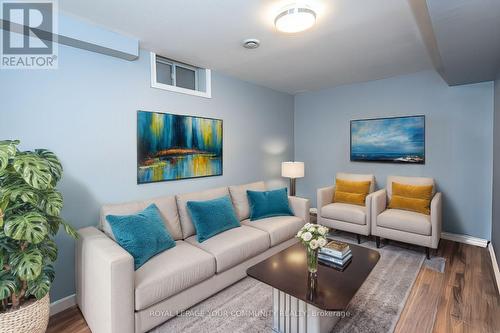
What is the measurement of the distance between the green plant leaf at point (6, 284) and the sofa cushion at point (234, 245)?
126cm

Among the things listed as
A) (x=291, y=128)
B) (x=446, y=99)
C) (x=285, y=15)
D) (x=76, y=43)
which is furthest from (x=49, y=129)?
(x=446, y=99)

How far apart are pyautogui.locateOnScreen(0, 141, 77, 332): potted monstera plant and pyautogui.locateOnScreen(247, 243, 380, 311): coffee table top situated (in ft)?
4.45

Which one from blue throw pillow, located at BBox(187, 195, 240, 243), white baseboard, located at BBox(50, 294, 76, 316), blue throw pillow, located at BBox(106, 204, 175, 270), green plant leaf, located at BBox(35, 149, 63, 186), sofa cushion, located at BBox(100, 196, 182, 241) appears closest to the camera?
green plant leaf, located at BBox(35, 149, 63, 186)

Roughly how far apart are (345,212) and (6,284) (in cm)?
339

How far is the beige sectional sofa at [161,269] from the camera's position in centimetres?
161

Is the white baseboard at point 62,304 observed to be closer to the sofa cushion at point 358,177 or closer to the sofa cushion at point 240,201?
the sofa cushion at point 240,201

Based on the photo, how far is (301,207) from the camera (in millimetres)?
3279

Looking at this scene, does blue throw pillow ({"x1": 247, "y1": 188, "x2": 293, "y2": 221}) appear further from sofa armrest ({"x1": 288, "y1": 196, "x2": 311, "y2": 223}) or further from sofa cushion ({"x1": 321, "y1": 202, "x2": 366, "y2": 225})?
sofa cushion ({"x1": 321, "y1": 202, "x2": 366, "y2": 225})

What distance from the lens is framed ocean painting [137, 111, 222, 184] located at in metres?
2.63

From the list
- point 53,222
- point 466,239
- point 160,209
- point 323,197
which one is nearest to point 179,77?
point 160,209

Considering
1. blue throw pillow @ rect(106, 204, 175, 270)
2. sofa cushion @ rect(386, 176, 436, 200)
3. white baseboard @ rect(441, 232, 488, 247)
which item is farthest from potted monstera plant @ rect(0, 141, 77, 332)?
white baseboard @ rect(441, 232, 488, 247)

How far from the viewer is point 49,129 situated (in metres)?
2.03

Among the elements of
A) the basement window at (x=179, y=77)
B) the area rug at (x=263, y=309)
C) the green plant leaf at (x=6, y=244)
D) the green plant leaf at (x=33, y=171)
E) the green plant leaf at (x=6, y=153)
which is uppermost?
the basement window at (x=179, y=77)

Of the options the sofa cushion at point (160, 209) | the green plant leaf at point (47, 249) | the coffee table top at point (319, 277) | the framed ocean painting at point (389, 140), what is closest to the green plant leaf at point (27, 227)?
the green plant leaf at point (47, 249)
